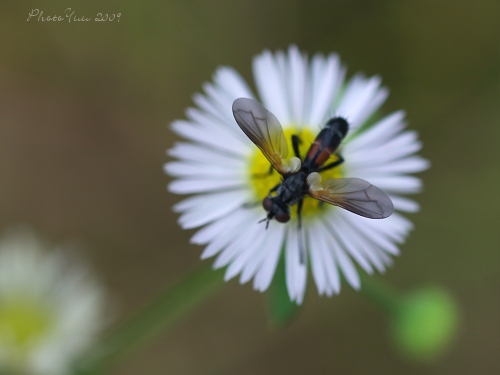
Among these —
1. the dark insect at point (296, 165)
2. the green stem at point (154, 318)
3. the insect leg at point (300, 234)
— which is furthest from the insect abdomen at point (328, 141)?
the green stem at point (154, 318)

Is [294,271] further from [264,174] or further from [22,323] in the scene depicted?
[22,323]

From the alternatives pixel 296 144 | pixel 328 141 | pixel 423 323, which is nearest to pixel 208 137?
pixel 296 144

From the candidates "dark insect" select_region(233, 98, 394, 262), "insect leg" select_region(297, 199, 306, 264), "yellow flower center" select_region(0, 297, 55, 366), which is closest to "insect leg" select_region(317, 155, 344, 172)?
"dark insect" select_region(233, 98, 394, 262)

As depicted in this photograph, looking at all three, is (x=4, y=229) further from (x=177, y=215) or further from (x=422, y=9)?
(x=422, y=9)

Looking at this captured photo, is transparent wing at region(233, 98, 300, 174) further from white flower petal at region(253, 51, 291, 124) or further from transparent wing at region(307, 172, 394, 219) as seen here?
white flower petal at region(253, 51, 291, 124)

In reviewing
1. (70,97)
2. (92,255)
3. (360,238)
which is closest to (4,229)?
(92,255)

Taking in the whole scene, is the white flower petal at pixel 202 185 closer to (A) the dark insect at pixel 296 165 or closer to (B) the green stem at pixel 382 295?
(A) the dark insect at pixel 296 165
